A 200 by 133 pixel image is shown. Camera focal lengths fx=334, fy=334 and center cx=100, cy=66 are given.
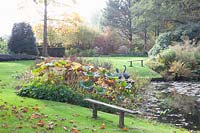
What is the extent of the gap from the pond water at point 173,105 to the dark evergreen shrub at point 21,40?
10.2 m

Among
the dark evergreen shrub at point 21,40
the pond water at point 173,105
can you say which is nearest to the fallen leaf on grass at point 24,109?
the pond water at point 173,105

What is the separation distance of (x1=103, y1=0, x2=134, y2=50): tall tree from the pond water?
108 ft

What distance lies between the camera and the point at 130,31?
162 ft

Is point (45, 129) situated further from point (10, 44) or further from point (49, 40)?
point (49, 40)

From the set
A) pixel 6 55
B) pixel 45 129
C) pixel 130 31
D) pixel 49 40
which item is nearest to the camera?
pixel 45 129

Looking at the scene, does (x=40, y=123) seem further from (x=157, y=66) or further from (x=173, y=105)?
(x=157, y=66)

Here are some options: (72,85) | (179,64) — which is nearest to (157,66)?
(179,64)

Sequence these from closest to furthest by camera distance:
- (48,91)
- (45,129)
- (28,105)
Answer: (45,129)
(28,105)
(48,91)

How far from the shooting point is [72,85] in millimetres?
10641

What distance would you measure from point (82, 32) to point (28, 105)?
3134 centimetres

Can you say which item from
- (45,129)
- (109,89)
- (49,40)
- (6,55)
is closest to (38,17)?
(49,40)

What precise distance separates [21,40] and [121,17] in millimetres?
29247

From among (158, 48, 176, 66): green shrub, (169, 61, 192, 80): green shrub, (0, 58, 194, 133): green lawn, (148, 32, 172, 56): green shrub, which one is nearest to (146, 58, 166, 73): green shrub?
(158, 48, 176, 66): green shrub

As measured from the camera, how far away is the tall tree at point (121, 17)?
49.6 m
